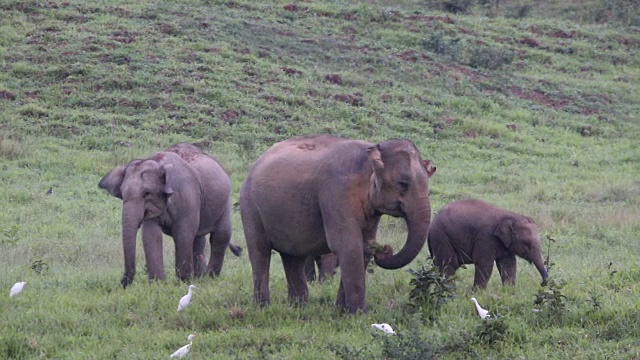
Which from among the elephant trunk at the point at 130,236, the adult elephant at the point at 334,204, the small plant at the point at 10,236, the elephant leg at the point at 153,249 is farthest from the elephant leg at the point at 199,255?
the small plant at the point at 10,236

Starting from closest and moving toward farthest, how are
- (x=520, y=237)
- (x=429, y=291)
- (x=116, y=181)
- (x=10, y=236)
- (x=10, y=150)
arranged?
1. (x=429, y=291)
2. (x=520, y=237)
3. (x=116, y=181)
4. (x=10, y=236)
5. (x=10, y=150)

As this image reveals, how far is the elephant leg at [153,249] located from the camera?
10.6m

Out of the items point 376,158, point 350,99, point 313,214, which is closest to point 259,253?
point 313,214

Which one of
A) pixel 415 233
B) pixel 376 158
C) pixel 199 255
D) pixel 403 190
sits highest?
pixel 376 158

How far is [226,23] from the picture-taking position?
1220 inches

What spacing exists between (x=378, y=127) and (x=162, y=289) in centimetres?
1489

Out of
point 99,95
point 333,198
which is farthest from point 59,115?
point 333,198

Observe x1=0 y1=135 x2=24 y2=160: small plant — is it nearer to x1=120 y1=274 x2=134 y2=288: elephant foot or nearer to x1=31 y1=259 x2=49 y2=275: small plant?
x1=31 y1=259 x2=49 y2=275: small plant

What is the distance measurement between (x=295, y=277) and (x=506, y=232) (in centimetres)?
251

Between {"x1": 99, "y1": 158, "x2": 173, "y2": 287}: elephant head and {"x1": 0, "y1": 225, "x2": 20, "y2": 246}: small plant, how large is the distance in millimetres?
2837

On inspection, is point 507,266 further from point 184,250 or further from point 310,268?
point 184,250

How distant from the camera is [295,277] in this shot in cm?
939

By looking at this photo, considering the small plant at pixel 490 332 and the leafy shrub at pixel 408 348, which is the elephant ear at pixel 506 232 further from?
the leafy shrub at pixel 408 348

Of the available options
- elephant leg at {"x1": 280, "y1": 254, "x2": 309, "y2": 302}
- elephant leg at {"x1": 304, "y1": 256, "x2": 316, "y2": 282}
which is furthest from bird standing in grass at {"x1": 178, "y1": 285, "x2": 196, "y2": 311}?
elephant leg at {"x1": 304, "y1": 256, "x2": 316, "y2": 282}
